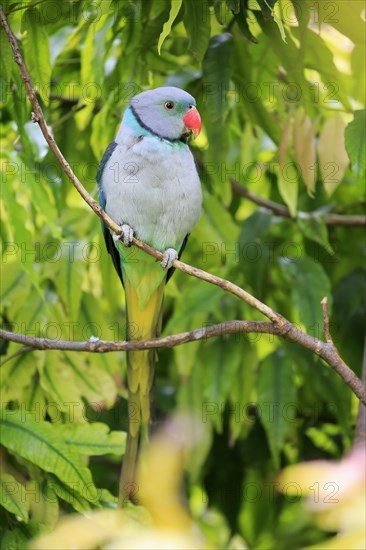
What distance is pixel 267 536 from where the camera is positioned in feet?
11.7

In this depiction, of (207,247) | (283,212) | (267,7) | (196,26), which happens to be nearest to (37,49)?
(196,26)

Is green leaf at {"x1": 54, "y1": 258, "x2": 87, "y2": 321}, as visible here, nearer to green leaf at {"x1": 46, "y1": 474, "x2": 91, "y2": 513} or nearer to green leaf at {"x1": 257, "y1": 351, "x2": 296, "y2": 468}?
green leaf at {"x1": 46, "y1": 474, "x2": 91, "y2": 513}

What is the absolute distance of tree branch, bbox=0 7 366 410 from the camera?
1.96 meters

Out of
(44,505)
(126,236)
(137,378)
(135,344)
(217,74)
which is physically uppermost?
(217,74)

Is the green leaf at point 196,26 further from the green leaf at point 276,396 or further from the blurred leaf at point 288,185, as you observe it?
the green leaf at point 276,396

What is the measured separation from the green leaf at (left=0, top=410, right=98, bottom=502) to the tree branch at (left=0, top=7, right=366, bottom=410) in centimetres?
31

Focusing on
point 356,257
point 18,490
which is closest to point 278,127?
point 356,257

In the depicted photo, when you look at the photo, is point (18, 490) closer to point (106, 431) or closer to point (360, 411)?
point (106, 431)

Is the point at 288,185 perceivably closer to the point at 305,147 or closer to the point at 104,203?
the point at 305,147

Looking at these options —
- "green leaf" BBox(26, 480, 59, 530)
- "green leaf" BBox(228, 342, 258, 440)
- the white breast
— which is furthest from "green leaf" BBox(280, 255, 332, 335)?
"green leaf" BBox(26, 480, 59, 530)

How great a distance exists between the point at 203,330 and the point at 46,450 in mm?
651

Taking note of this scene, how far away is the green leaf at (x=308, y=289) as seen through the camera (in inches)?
107

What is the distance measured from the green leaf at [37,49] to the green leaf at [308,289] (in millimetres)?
1113

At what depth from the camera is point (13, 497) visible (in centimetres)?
229
